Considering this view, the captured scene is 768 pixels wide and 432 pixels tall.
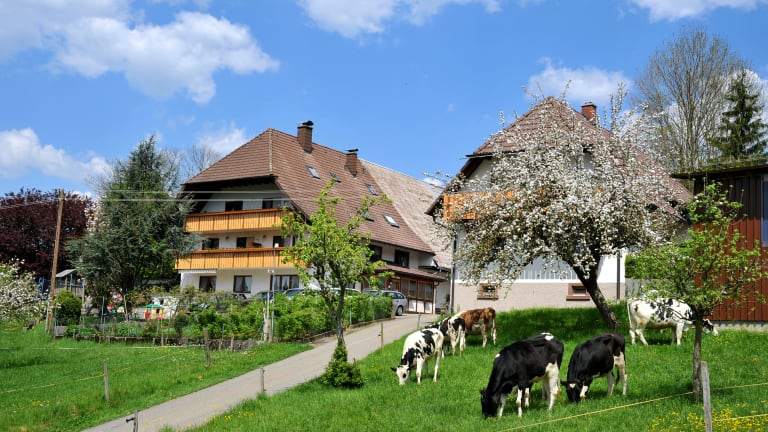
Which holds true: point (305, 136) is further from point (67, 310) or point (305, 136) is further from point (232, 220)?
point (67, 310)

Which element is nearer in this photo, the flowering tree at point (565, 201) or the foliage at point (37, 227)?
the flowering tree at point (565, 201)

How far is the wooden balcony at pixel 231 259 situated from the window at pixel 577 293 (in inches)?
667

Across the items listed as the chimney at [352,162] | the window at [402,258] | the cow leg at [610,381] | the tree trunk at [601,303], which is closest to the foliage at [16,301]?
the window at [402,258]

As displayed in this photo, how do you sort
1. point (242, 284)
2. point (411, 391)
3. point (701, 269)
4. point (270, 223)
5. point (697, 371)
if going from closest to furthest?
point (697, 371)
point (701, 269)
point (411, 391)
point (270, 223)
point (242, 284)

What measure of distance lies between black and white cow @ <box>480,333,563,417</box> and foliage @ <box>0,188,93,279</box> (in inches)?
1957

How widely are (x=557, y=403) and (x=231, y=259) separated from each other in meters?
32.1

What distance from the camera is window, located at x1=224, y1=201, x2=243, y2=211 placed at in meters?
47.4

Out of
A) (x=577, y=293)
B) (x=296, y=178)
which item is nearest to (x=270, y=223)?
(x=296, y=178)

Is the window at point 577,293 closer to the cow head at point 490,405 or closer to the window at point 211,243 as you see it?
the cow head at point 490,405

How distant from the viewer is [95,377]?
24734mm

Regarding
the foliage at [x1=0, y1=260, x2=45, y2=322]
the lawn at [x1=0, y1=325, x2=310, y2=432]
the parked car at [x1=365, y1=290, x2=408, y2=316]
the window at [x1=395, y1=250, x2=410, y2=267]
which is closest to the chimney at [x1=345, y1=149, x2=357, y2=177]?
the window at [x1=395, y1=250, x2=410, y2=267]

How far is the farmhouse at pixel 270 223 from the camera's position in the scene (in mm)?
44594

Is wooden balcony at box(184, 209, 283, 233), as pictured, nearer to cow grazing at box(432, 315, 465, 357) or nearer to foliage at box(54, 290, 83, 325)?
foliage at box(54, 290, 83, 325)

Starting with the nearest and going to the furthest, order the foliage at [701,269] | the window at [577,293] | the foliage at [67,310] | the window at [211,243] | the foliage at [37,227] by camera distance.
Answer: the foliage at [701,269]
the window at [577,293]
the foliage at [67,310]
the window at [211,243]
the foliage at [37,227]
